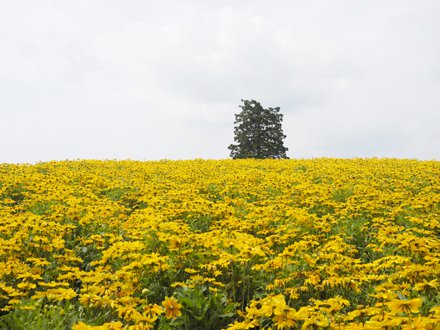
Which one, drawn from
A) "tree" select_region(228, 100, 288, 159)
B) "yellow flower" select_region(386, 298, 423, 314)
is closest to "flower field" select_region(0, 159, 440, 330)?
"yellow flower" select_region(386, 298, 423, 314)

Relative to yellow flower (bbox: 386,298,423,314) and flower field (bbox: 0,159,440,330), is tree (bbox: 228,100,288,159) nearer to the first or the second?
flower field (bbox: 0,159,440,330)

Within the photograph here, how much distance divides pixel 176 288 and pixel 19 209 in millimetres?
5318

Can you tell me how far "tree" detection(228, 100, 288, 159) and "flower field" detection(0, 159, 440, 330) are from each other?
84.4ft

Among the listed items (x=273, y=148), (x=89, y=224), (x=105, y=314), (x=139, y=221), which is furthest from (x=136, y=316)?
(x=273, y=148)

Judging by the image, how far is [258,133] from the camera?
3638cm

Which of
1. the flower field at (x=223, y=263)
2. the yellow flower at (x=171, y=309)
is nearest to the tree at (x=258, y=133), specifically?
the flower field at (x=223, y=263)

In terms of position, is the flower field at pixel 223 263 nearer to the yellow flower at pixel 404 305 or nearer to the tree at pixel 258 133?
the yellow flower at pixel 404 305

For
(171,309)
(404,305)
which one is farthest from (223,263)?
(404,305)

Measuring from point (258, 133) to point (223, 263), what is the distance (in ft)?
105

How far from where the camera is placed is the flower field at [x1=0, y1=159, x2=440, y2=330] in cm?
347

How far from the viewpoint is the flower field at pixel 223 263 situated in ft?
11.4

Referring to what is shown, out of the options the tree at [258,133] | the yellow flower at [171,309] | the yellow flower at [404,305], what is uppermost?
the tree at [258,133]

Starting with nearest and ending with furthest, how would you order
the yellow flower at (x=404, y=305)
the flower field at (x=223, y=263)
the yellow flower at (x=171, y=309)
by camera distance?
the yellow flower at (x=404, y=305) → the yellow flower at (x=171, y=309) → the flower field at (x=223, y=263)

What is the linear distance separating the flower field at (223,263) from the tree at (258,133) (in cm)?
2572
